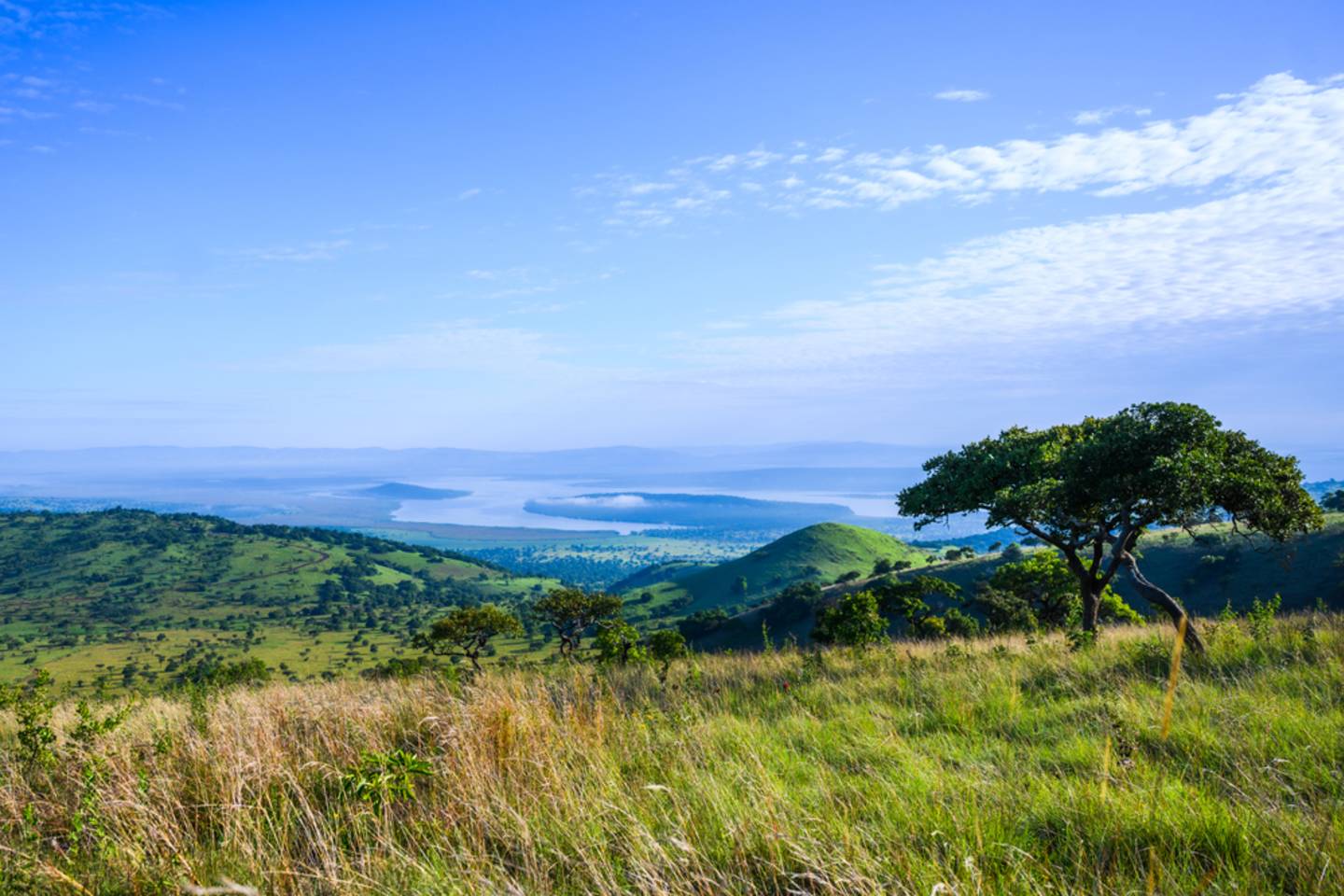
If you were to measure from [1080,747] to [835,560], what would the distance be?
178 meters

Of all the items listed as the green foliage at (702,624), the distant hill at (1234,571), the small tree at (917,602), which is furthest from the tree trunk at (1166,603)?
the green foliage at (702,624)

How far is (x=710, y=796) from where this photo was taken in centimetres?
446

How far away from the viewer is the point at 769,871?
148 inches

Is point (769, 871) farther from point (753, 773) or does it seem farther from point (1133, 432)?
point (1133, 432)

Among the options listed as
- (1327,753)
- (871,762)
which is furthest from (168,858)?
(1327,753)

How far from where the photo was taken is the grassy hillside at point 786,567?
161625 millimetres

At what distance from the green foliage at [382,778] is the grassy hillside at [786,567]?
150 meters

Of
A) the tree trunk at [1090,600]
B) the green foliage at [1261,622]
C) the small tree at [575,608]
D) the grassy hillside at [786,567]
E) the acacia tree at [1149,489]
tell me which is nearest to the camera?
the green foliage at [1261,622]

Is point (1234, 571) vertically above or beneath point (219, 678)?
beneath

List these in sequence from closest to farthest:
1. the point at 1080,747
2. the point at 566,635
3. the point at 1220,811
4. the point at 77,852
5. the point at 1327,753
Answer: the point at 1220,811 → the point at 77,852 → the point at 1327,753 → the point at 1080,747 → the point at 566,635

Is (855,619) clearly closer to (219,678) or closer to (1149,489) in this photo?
(1149,489)

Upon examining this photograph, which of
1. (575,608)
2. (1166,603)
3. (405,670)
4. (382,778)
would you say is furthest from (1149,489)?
A: (575,608)

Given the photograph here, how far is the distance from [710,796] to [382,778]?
7.19ft

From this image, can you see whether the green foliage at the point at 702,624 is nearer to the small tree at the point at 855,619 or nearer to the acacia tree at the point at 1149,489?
the small tree at the point at 855,619
